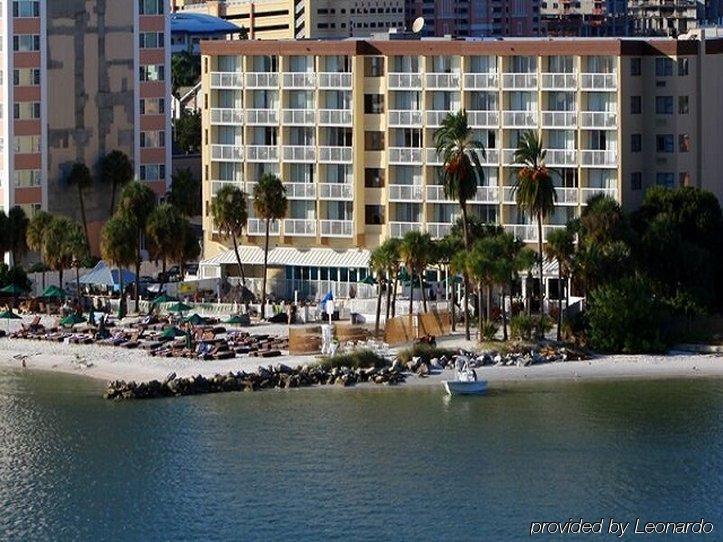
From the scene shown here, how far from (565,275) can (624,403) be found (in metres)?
12.1

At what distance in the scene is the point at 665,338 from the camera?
4190 inches

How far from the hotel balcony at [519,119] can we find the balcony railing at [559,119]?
575 mm

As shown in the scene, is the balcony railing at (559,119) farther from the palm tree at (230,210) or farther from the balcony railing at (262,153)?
the palm tree at (230,210)

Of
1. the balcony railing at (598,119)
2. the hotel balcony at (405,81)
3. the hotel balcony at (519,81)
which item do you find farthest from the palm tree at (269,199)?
the balcony railing at (598,119)

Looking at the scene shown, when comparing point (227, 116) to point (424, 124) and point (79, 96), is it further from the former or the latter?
point (79, 96)

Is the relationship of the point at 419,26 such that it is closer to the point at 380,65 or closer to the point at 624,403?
the point at 380,65

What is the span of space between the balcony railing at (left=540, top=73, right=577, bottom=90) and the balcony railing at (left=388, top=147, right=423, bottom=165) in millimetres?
7616

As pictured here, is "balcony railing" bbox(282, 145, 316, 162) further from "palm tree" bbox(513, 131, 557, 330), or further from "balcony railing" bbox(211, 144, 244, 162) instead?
"palm tree" bbox(513, 131, 557, 330)

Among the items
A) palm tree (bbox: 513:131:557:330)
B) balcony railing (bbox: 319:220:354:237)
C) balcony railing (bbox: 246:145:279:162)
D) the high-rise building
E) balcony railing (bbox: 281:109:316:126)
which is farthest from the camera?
the high-rise building

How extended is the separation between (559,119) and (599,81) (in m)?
2.83

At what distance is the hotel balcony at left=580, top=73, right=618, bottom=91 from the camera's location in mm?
118562

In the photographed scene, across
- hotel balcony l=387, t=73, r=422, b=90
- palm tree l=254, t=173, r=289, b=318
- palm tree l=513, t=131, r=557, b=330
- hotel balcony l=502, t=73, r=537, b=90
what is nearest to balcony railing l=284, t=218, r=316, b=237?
palm tree l=254, t=173, r=289, b=318

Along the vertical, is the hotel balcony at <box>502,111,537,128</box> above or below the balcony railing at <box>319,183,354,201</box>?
above

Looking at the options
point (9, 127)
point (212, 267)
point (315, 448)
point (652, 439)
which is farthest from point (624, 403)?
point (9, 127)
